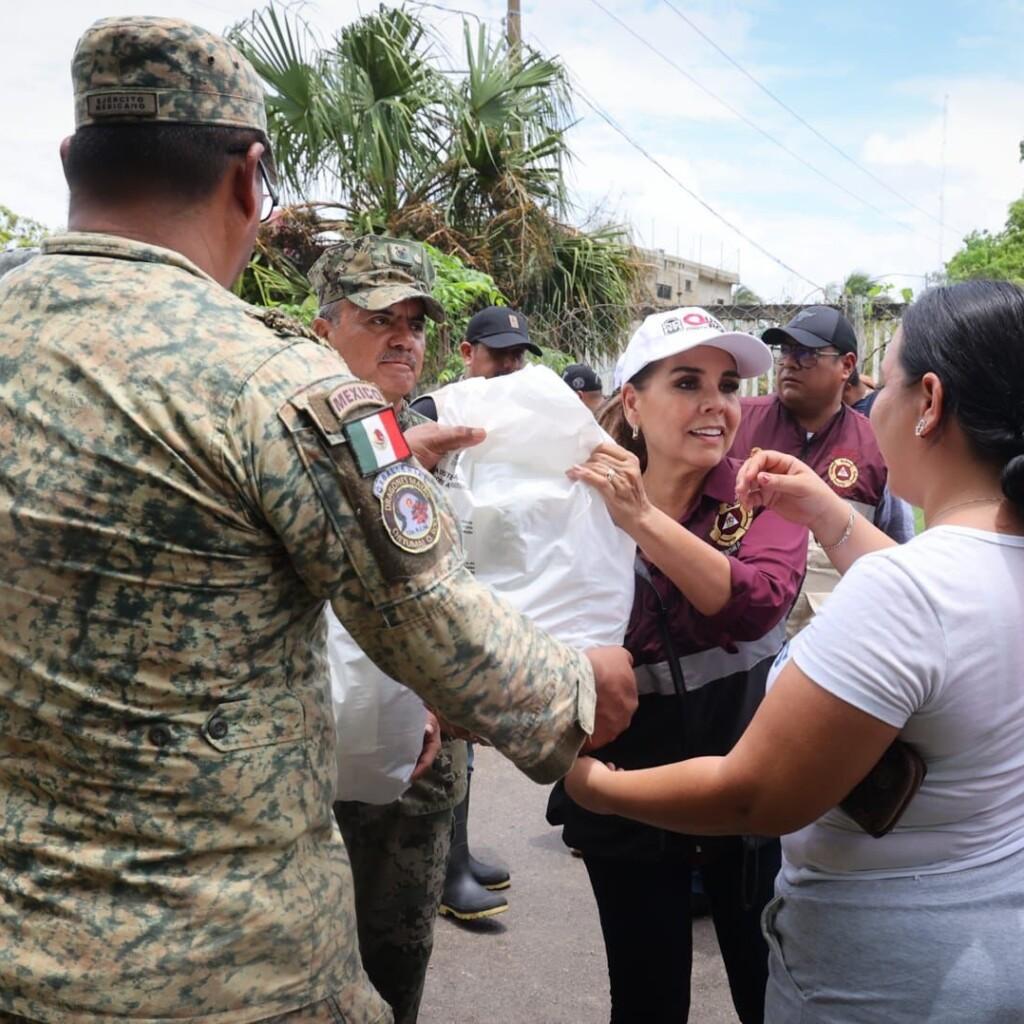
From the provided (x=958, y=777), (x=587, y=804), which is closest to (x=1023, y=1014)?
(x=958, y=777)

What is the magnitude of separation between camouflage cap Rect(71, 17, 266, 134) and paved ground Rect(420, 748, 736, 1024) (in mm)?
2729

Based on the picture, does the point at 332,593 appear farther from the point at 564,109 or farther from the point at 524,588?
the point at 564,109

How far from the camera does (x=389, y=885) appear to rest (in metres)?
2.40

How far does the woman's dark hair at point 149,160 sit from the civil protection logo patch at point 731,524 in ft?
4.24

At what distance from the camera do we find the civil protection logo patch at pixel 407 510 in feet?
4.00

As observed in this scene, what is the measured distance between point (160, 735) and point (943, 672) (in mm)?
986

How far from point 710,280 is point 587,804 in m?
39.0

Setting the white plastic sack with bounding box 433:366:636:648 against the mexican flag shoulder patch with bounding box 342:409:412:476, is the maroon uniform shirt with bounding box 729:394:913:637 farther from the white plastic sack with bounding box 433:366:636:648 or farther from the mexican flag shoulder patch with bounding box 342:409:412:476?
the mexican flag shoulder patch with bounding box 342:409:412:476

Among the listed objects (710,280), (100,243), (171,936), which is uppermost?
(710,280)

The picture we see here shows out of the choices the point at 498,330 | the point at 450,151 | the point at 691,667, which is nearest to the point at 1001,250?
the point at 450,151

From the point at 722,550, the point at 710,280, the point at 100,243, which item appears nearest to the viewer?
the point at 100,243

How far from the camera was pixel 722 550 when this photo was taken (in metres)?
2.20

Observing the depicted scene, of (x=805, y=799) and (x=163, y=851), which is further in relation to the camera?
(x=805, y=799)

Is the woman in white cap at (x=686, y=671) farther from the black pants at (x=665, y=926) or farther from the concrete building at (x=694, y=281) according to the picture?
the concrete building at (x=694, y=281)
